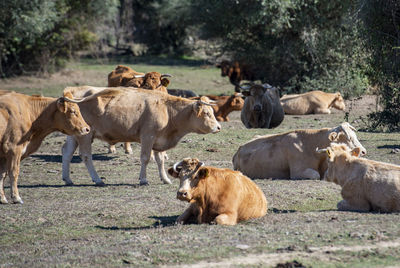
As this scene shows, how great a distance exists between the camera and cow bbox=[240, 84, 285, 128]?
22.1m

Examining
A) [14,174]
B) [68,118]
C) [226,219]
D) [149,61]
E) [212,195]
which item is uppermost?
[68,118]

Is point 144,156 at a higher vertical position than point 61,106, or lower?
lower

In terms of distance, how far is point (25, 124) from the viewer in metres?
11.1

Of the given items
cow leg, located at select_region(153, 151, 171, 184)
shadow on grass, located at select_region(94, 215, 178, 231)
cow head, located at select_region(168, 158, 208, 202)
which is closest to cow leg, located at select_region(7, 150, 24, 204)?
shadow on grass, located at select_region(94, 215, 178, 231)

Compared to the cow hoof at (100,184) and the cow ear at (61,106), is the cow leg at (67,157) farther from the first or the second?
the cow ear at (61,106)

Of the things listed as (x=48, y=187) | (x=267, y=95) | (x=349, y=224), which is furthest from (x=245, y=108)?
(x=349, y=224)

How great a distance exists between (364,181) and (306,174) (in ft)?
9.64

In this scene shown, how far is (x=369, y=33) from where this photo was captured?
58.1 feet

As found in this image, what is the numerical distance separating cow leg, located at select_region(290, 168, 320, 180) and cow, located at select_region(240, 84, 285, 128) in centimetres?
942

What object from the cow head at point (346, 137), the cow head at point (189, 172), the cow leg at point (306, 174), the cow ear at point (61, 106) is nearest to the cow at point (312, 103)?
the cow leg at point (306, 174)

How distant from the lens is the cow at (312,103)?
25250 mm

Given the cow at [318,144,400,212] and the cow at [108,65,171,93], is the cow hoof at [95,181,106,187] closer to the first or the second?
the cow at [318,144,400,212]

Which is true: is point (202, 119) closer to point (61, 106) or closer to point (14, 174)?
point (61, 106)

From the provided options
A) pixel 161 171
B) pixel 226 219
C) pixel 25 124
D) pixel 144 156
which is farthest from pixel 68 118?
pixel 226 219
